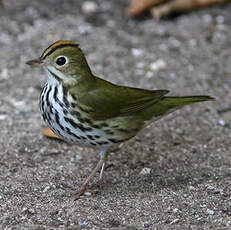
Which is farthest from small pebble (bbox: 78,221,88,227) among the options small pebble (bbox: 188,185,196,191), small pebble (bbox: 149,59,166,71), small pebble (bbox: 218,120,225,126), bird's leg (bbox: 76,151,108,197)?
small pebble (bbox: 149,59,166,71)

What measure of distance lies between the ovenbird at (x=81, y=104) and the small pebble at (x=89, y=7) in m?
3.12

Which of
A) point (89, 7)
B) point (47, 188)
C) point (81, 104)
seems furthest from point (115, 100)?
point (89, 7)

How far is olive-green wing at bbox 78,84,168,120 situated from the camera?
4070mm

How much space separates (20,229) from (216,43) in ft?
13.5

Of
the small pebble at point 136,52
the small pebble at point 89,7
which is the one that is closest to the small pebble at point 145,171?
the small pebble at point 136,52

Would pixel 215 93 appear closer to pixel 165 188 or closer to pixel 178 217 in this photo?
pixel 165 188

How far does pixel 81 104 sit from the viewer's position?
403 centimetres

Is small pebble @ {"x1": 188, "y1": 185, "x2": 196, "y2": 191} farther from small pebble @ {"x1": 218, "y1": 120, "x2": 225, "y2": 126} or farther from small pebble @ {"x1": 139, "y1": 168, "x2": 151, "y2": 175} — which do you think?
small pebble @ {"x1": 218, "y1": 120, "x2": 225, "y2": 126}

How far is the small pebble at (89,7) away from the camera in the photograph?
726 cm

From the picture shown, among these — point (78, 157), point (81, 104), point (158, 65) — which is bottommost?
point (158, 65)

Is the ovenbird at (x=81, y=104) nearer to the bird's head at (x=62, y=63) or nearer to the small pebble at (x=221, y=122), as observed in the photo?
the bird's head at (x=62, y=63)

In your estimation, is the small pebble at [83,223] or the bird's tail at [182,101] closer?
the small pebble at [83,223]

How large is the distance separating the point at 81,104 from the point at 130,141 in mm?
1236

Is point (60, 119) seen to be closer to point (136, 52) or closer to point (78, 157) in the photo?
point (78, 157)
